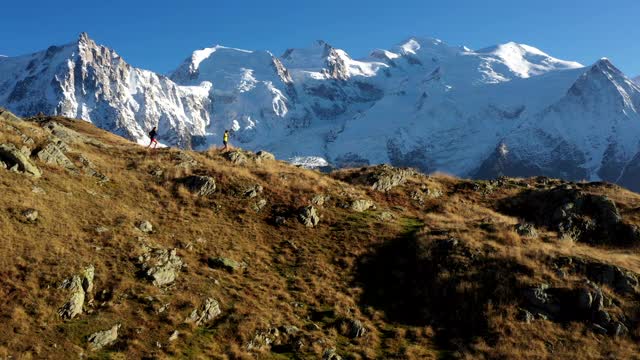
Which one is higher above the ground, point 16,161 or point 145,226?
point 16,161

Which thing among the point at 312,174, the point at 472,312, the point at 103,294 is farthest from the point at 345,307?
the point at 312,174

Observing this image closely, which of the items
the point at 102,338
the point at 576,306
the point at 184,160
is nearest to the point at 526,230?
the point at 576,306

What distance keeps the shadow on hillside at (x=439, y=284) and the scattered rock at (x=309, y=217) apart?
4789 millimetres

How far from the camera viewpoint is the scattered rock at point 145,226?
28.8 metres

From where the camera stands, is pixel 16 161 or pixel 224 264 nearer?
pixel 224 264

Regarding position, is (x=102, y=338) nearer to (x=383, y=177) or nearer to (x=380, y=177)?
(x=380, y=177)

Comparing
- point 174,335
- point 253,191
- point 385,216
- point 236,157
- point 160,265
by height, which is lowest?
point 174,335

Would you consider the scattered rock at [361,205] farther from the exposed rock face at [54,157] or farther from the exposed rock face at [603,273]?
the exposed rock face at [54,157]

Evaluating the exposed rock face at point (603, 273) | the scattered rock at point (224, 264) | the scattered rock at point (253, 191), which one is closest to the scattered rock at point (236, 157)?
the scattered rock at point (253, 191)

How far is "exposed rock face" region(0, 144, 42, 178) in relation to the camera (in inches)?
1174

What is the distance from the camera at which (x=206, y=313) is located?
2375 cm

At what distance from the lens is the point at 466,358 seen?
2280 centimetres

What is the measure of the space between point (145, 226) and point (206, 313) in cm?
761

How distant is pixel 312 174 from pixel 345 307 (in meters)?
19.9
